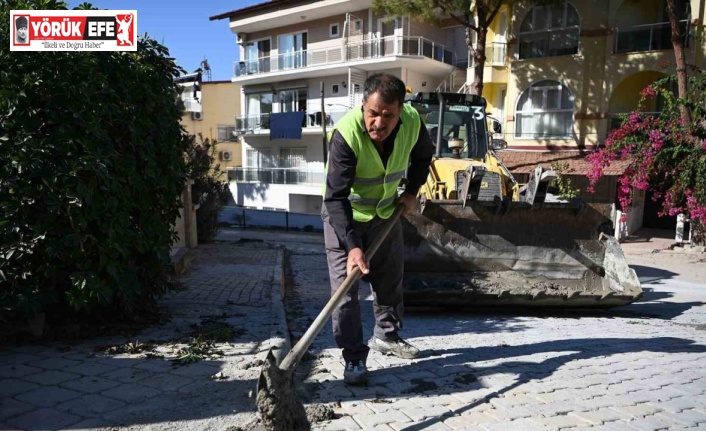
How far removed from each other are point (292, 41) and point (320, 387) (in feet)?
83.1

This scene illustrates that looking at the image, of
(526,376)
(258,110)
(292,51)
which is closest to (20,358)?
(526,376)

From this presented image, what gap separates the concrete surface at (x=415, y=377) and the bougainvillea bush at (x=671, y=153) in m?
7.01

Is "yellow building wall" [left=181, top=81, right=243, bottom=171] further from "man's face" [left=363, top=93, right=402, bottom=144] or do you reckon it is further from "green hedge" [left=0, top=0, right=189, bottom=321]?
"man's face" [left=363, top=93, right=402, bottom=144]

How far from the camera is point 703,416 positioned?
2.84 metres

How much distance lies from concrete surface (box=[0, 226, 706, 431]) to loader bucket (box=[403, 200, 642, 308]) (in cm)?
44

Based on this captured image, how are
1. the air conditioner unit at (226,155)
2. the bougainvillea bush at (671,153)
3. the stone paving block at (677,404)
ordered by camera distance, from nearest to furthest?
the stone paving block at (677,404) → the bougainvillea bush at (671,153) → the air conditioner unit at (226,155)

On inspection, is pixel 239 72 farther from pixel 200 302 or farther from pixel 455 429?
pixel 455 429

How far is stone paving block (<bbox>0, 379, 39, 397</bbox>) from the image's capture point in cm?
298

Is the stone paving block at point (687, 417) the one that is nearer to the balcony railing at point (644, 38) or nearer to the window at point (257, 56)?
the balcony railing at point (644, 38)

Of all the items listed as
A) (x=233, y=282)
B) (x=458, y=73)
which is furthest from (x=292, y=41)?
(x=233, y=282)

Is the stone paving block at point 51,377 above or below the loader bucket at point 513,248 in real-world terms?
below

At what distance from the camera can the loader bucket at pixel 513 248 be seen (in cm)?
558

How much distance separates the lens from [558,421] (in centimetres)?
276

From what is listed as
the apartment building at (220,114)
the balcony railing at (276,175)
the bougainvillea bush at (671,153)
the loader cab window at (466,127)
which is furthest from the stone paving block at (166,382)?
the apartment building at (220,114)
